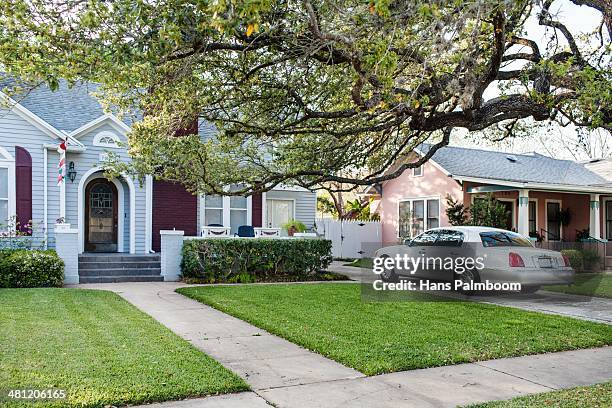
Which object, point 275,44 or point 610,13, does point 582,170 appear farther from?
point 275,44

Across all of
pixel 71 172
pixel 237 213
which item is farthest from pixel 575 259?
pixel 71 172

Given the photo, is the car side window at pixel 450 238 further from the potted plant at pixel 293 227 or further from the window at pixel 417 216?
the window at pixel 417 216

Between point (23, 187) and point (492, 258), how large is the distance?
1211cm

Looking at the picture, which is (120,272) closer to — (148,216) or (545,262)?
(148,216)

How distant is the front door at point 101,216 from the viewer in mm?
16484

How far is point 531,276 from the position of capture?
11.2m

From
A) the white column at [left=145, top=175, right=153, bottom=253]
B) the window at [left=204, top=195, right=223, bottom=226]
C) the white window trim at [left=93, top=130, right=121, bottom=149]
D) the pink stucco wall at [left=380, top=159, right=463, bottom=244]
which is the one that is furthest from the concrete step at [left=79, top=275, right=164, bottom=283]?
the pink stucco wall at [left=380, top=159, right=463, bottom=244]

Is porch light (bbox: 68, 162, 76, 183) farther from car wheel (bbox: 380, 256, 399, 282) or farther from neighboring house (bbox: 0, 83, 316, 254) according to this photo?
car wheel (bbox: 380, 256, 399, 282)

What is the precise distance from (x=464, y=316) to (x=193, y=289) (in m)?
6.22

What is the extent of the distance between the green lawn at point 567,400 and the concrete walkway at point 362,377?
0.18 metres

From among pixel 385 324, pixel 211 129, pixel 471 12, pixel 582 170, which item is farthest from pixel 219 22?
pixel 582 170

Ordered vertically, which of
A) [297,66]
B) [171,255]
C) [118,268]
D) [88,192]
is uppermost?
[297,66]

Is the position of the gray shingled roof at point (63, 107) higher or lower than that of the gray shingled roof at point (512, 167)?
higher

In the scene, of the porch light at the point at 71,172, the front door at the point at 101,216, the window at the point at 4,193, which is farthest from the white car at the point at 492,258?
the window at the point at 4,193
